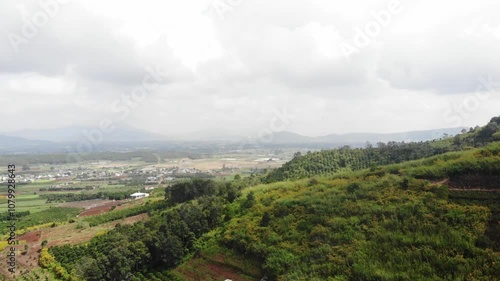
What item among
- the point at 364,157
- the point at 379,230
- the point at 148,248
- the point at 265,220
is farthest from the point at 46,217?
the point at 379,230

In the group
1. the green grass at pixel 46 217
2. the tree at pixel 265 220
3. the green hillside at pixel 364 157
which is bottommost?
the green grass at pixel 46 217

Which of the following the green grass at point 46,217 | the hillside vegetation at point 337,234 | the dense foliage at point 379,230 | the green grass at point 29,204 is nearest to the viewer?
the dense foliage at point 379,230

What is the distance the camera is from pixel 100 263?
26719mm

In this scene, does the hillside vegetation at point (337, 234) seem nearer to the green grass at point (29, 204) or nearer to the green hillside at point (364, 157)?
the green hillside at point (364, 157)

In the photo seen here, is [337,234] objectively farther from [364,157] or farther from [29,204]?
[29,204]

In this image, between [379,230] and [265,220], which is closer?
[379,230]

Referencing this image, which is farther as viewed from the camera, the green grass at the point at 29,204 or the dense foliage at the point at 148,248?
the green grass at the point at 29,204

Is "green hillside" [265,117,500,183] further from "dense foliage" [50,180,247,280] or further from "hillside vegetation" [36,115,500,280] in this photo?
"dense foliage" [50,180,247,280]

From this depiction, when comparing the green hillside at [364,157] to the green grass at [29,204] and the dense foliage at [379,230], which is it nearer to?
the dense foliage at [379,230]

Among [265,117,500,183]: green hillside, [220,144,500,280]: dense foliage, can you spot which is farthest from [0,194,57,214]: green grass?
[220,144,500,280]: dense foliage

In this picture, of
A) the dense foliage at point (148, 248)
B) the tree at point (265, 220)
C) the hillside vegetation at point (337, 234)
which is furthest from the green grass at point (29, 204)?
the tree at point (265, 220)

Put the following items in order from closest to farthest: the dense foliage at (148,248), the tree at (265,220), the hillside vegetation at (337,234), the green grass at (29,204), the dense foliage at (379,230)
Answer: the dense foliage at (379,230) → the hillside vegetation at (337,234) → the dense foliage at (148,248) → the tree at (265,220) → the green grass at (29,204)

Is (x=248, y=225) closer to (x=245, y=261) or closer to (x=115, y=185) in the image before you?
(x=245, y=261)

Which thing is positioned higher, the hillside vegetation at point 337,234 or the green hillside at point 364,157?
the green hillside at point 364,157
